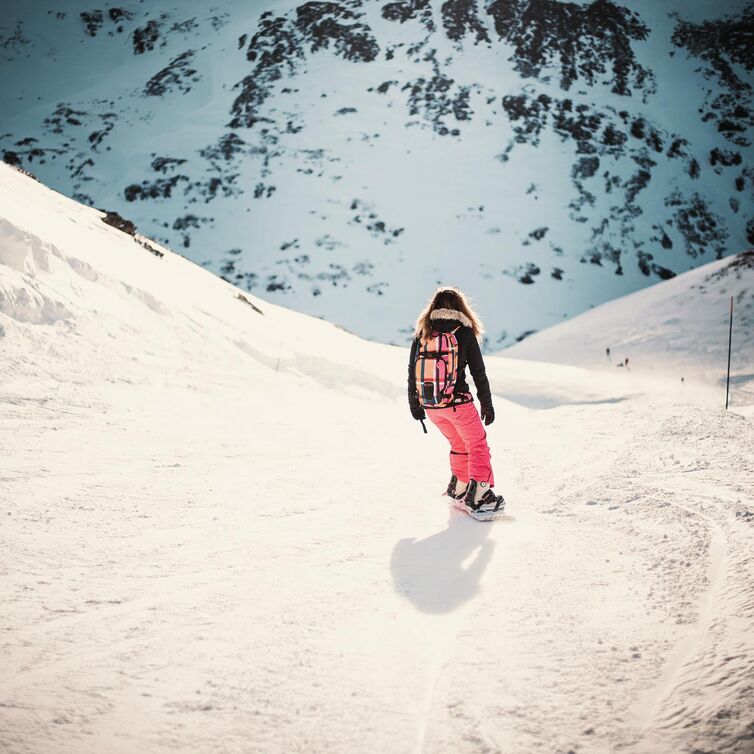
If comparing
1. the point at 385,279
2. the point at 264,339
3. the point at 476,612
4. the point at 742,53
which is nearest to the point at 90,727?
the point at 476,612

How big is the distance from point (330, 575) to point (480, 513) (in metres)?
1.36

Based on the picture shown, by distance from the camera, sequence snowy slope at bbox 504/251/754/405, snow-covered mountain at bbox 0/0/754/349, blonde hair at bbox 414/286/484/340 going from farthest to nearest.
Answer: snow-covered mountain at bbox 0/0/754/349 < snowy slope at bbox 504/251/754/405 < blonde hair at bbox 414/286/484/340

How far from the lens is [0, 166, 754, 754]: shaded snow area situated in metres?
1.54

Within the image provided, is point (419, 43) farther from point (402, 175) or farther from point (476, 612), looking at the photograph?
point (476, 612)

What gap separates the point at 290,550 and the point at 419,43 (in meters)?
53.2

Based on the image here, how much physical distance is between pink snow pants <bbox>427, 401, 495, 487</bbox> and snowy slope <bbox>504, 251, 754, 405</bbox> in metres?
14.2

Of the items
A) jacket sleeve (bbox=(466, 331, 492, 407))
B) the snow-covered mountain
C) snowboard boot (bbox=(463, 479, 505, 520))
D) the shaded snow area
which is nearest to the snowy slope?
the snow-covered mountain

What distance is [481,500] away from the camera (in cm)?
349

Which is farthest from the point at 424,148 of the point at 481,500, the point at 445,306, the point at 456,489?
the point at 481,500

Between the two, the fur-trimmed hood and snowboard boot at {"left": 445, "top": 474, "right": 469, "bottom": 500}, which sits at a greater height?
the fur-trimmed hood

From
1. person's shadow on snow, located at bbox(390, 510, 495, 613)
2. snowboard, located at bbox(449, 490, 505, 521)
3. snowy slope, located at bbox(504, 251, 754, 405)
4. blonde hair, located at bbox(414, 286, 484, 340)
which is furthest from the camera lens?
snowy slope, located at bbox(504, 251, 754, 405)

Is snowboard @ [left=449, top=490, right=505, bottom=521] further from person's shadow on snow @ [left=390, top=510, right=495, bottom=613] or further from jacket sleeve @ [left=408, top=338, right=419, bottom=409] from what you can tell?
jacket sleeve @ [left=408, top=338, right=419, bottom=409]

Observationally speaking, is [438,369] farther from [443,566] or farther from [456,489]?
[443,566]

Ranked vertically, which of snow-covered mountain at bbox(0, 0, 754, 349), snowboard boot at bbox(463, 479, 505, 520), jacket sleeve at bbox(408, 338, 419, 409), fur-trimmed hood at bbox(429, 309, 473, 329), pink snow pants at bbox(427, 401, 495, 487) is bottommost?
snowboard boot at bbox(463, 479, 505, 520)
